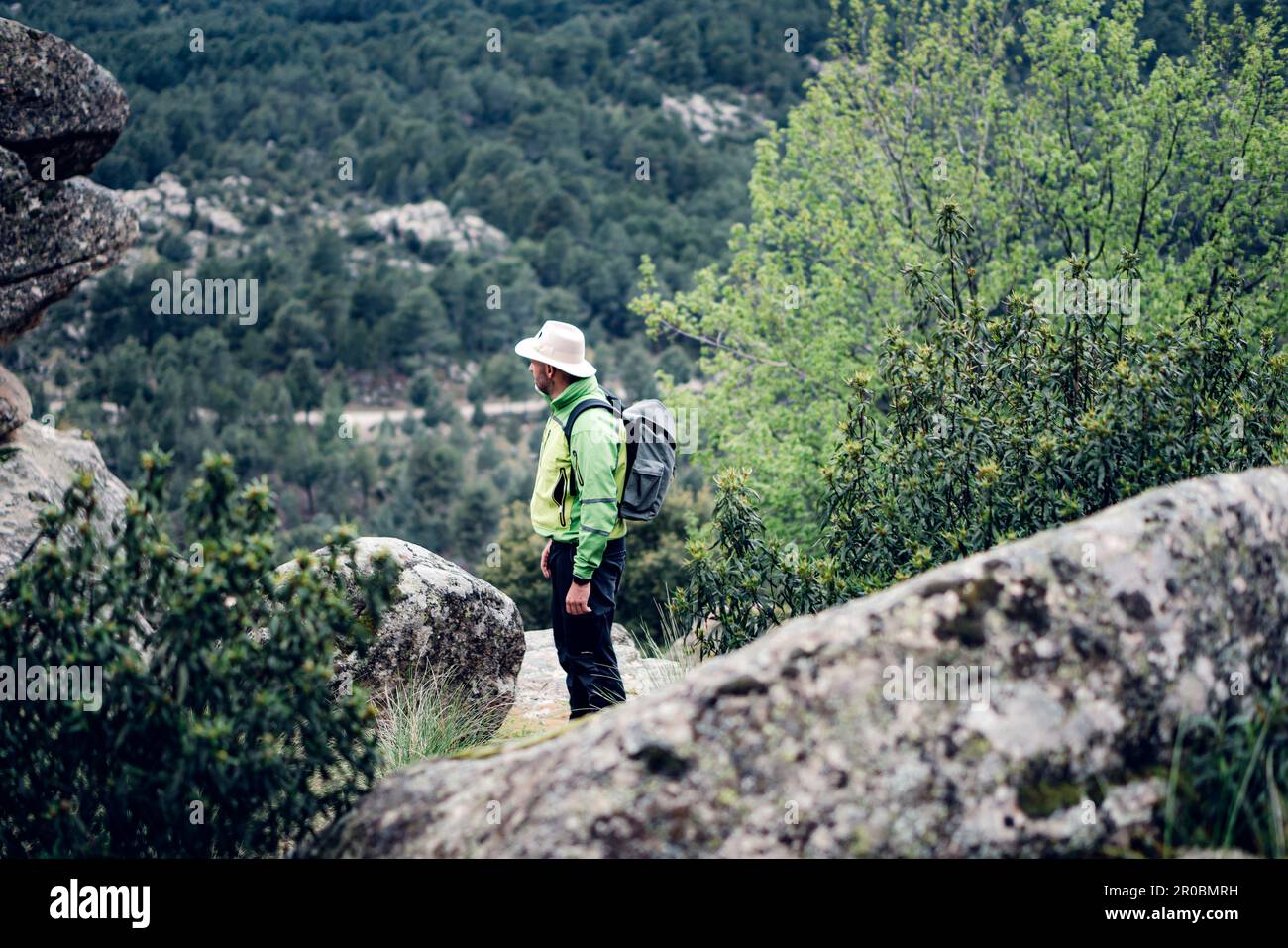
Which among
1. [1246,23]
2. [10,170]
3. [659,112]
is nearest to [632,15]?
[659,112]

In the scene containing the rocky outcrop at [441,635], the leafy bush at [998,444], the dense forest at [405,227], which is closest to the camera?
the leafy bush at [998,444]

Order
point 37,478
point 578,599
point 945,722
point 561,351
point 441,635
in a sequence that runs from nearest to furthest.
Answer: point 945,722
point 578,599
point 561,351
point 441,635
point 37,478

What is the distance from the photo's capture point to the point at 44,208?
7.76 m

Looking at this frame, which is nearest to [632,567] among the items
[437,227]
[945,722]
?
[945,722]

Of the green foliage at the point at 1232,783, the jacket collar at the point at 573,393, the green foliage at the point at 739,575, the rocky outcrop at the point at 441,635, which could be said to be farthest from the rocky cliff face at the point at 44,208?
the green foliage at the point at 1232,783

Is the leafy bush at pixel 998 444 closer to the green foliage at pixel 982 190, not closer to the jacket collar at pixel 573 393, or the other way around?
the jacket collar at pixel 573 393

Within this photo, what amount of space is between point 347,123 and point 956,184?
6597 cm

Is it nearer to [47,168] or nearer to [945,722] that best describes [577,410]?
[945,722]

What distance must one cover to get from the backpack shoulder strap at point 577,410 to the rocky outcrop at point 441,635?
5.17 ft

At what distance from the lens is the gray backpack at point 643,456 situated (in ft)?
18.1

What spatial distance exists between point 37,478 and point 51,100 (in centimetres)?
284

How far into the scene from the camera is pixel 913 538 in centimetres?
566

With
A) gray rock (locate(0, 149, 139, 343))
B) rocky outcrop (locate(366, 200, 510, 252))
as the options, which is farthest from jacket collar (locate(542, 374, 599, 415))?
rocky outcrop (locate(366, 200, 510, 252))
